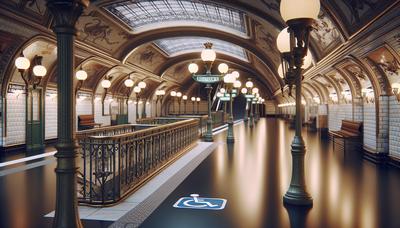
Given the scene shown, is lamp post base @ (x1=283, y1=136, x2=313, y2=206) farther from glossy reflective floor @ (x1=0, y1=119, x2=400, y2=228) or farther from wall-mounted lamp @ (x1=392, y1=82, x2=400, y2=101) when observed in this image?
wall-mounted lamp @ (x1=392, y1=82, x2=400, y2=101)

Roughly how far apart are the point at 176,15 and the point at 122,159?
43.9 ft

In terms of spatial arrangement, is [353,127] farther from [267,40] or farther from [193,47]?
[193,47]

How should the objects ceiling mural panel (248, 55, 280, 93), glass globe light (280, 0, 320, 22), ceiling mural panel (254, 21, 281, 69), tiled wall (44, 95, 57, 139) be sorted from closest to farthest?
glass globe light (280, 0, 320, 22), tiled wall (44, 95, 57, 139), ceiling mural panel (254, 21, 281, 69), ceiling mural panel (248, 55, 280, 93)

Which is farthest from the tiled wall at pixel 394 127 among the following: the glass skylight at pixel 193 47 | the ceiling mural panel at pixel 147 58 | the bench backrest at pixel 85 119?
the glass skylight at pixel 193 47

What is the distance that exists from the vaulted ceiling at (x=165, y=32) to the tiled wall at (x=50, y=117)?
32.3 inches

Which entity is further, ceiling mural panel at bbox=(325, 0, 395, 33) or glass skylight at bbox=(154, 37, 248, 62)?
glass skylight at bbox=(154, 37, 248, 62)

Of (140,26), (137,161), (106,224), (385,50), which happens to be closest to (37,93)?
(140,26)

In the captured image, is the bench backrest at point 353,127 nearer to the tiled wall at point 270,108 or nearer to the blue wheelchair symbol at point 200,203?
the blue wheelchair symbol at point 200,203

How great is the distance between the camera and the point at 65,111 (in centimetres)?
266

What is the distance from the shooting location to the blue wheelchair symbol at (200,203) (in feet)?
15.6

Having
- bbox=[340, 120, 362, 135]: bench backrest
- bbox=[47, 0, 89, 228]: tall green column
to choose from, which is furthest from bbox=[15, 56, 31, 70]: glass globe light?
bbox=[340, 120, 362, 135]: bench backrest

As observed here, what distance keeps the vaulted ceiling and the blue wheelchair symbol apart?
404 centimetres

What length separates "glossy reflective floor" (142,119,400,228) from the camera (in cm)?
418

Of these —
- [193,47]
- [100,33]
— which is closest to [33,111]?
[100,33]
